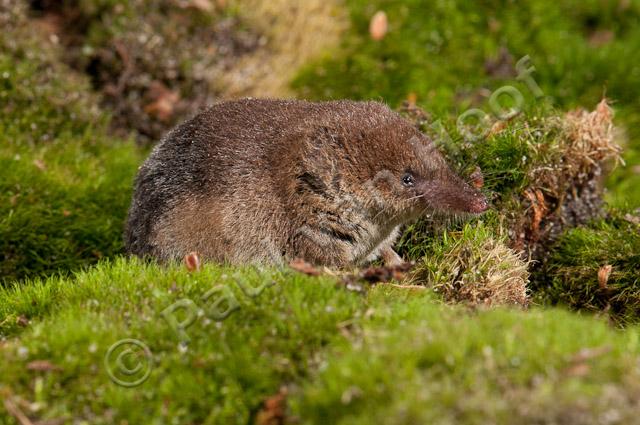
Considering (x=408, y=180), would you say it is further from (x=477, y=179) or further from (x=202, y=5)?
(x=202, y=5)

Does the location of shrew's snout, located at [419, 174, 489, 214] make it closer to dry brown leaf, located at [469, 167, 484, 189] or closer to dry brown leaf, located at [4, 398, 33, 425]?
dry brown leaf, located at [469, 167, 484, 189]

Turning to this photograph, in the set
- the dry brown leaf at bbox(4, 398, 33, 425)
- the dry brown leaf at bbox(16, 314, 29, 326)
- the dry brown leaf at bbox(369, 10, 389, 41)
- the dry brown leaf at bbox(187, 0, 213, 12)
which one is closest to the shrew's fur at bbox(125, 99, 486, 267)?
the dry brown leaf at bbox(16, 314, 29, 326)

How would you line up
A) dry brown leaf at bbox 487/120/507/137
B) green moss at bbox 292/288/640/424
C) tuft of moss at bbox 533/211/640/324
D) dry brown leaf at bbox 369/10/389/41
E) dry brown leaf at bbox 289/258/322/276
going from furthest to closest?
dry brown leaf at bbox 369/10/389/41 → dry brown leaf at bbox 487/120/507/137 → tuft of moss at bbox 533/211/640/324 → dry brown leaf at bbox 289/258/322/276 → green moss at bbox 292/288/640/424

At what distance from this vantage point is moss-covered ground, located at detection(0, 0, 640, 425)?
12.2 ft

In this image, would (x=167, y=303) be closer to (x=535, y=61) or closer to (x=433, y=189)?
(x=433, y=189)

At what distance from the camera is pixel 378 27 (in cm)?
959

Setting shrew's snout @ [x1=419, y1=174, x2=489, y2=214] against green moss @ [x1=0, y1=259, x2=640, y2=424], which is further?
shrew's snout @ [x1=419, y1=174, x2=489, y2=214]

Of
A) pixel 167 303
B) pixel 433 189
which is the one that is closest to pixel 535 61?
pixel 433 189

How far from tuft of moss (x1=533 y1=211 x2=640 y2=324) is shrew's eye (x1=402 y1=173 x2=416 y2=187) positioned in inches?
58.0

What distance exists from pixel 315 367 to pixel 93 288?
170 cm

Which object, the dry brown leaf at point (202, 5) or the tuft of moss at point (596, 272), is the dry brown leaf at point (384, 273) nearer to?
the tuft of moss at point (596, 272)

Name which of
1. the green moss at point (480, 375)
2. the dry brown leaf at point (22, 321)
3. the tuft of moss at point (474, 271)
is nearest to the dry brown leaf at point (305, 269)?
the green moss at point (480, 375)

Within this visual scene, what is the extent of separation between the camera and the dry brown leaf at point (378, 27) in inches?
377

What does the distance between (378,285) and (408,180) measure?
2.62 feet
